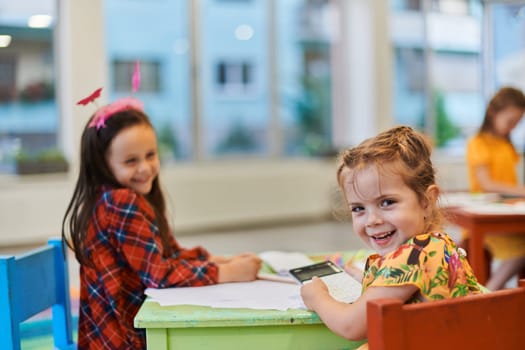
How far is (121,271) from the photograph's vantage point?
1.51 meters

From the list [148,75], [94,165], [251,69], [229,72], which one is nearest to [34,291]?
[94,165]

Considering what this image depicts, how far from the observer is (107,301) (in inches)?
58.9

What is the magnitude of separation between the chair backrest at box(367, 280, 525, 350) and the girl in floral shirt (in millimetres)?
68

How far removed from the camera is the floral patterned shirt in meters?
1.06

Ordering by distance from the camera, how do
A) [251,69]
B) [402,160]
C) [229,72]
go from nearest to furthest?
[402,160]
[229,72]
[251,69]

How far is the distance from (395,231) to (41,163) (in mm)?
4650

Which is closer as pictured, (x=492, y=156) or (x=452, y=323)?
(x=452, y=323)

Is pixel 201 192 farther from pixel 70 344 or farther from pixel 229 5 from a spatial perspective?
pixel 70 344

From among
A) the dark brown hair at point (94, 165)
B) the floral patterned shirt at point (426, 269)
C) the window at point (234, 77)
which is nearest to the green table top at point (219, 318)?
the floral patterned shirt at point (426, 269)

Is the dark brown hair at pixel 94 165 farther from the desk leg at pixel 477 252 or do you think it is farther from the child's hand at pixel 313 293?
the desk leg at pixel 477 252

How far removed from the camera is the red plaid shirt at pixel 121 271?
57.2 inches

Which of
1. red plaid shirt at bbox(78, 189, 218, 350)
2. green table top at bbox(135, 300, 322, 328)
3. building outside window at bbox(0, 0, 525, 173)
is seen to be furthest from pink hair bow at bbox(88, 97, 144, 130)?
building outside window at bbox(0, 0, 525, 173)

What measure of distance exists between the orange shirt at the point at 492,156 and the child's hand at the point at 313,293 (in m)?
2.09

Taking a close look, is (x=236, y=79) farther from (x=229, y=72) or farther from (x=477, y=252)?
(x=477, y=252)
